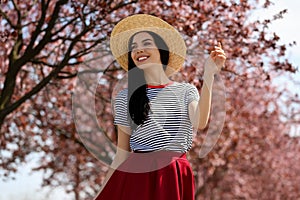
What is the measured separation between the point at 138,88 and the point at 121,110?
18 cm

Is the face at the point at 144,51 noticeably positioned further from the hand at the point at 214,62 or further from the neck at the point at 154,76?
the hand at the point at 214,62

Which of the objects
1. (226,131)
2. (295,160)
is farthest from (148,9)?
(295,160)

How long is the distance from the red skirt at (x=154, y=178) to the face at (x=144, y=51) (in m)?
0.57

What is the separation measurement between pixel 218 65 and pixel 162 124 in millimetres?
470

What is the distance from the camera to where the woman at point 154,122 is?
3566mm

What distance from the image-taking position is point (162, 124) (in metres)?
3.60

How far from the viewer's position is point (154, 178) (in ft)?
11.8

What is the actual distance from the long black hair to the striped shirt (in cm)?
4

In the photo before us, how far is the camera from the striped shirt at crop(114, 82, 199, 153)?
360 cm

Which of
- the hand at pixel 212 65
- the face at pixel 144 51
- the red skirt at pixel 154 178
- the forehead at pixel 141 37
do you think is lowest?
the red skirt at pixel 154 178

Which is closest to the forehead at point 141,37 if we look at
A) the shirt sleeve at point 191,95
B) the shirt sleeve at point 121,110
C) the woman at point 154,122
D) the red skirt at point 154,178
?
the woman at point 154,122

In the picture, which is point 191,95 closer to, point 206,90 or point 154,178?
point 206,90

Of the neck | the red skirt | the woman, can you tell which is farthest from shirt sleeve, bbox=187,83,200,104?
the red skirt

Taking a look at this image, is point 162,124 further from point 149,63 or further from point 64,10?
point 64,10
